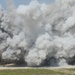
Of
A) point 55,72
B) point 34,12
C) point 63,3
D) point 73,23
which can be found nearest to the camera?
point 55,72

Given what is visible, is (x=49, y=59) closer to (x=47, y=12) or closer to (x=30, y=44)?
(x=30, y=44)

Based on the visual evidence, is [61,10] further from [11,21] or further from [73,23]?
[11,21]

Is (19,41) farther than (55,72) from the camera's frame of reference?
Yes

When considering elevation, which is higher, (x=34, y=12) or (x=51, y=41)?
(x=34, y=12)

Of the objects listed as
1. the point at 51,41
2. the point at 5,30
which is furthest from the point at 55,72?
the point at 5,30

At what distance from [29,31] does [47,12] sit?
12997 mm

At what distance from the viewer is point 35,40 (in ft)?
296

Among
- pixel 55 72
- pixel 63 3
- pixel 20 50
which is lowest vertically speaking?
pixel 55 72

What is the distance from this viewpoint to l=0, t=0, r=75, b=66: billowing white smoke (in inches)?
3418

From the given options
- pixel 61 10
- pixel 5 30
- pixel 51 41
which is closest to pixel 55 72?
pixel 51 41

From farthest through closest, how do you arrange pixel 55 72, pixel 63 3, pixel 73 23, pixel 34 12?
pixel 63 3
pixel 73 23
pixel 34 12
pixel 55 72

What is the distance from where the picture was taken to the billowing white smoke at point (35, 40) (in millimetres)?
86812

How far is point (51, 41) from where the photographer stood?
290ft

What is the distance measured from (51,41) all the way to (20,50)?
7452 millimetres
